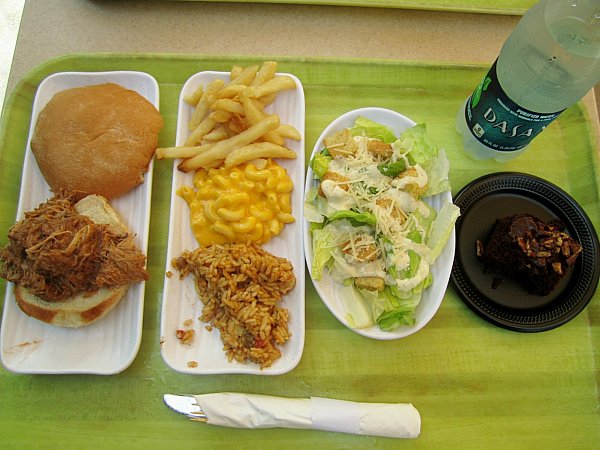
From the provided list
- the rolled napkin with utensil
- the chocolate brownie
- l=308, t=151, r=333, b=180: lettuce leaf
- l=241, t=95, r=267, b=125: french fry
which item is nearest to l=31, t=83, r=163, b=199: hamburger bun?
l=241, t=95, r=267, b=125: french fry

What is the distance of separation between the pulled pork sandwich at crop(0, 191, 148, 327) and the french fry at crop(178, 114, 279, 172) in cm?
43

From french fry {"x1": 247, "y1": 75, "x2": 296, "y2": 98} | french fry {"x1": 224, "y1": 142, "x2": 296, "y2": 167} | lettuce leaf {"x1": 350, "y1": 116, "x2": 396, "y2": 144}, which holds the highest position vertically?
french fry {"x1": 247, "y1": 75, "x2": 296, "y2": 98}

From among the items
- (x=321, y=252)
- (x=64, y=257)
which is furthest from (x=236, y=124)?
(x=64, y=257)

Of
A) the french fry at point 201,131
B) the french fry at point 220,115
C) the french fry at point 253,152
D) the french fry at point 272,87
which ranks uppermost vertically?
the french fry at point 272,87

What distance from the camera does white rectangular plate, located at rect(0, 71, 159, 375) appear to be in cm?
178

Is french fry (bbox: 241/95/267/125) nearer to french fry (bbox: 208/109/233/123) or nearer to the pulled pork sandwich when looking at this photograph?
french fry (bbox: 208/109/233/123)

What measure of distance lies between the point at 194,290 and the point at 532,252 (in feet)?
4.66

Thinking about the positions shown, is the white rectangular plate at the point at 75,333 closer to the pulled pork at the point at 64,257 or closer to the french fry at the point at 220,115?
the pulled pork at the point at 64,257

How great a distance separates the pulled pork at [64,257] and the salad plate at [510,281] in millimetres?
1384

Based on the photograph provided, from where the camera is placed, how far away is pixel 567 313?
1.84 m

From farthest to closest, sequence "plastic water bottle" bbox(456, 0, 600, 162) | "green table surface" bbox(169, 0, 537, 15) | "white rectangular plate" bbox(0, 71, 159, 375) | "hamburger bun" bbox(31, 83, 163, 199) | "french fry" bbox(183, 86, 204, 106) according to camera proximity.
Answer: "green table surface" bbox(169, 0, 537, 15)
"french fry" bbox(183, 86, 204, 106)
"hamburger bun" bbox(31, 83, 163, 199)
"white rectangular plate" bbox(0, 71, 159, 375)
"plastic water bottle" bbox(456, 0, 600, 162)

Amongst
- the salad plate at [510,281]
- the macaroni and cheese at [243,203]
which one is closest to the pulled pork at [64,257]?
the macaroni and cheese at [243,203]

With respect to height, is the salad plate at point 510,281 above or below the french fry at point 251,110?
below

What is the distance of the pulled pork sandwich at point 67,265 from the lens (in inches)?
67.6
